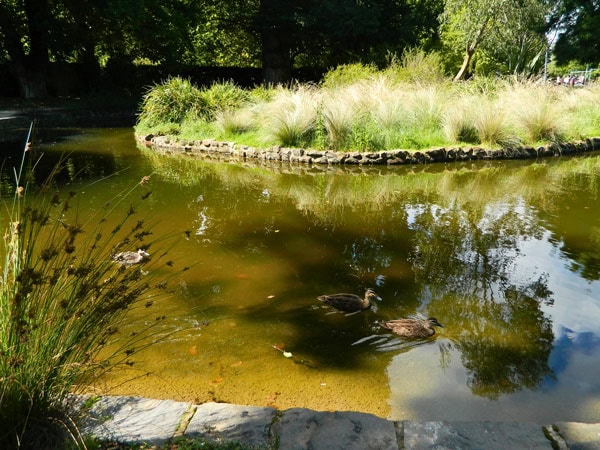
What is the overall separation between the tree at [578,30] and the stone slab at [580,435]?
2299 cm

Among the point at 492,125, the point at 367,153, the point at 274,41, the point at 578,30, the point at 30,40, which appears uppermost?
the point at 578,30

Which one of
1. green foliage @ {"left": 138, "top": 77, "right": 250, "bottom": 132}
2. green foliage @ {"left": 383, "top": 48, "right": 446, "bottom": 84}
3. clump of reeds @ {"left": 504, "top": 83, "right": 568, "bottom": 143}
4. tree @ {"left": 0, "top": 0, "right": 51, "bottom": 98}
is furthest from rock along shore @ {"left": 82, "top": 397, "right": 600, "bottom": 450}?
tree @ {"left": 0, "top": 0, "right": 51, "bottom": 98}

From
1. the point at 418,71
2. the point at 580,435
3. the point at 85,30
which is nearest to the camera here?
the point at 580,435

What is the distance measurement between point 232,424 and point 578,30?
25130mm

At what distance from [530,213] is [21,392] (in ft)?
19.3

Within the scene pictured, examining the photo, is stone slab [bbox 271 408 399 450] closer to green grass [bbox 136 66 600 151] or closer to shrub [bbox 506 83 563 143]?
green grass [bbox 136 66 600 151]

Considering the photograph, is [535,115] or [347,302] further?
[535,115]

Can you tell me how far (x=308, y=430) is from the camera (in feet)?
7.18

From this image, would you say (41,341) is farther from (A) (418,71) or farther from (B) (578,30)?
(B) (578,30)

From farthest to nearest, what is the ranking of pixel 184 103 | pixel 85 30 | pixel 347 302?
1. pixel 85 30
2. pixel 184 103
3. pixel 347 302

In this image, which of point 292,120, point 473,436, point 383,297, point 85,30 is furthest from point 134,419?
point 85,30

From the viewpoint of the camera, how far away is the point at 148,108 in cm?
1353

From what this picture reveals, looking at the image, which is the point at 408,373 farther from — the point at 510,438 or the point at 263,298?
the point at 263,298

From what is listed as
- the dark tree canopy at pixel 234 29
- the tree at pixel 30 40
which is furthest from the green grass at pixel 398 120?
the tree at pixel 30 40
